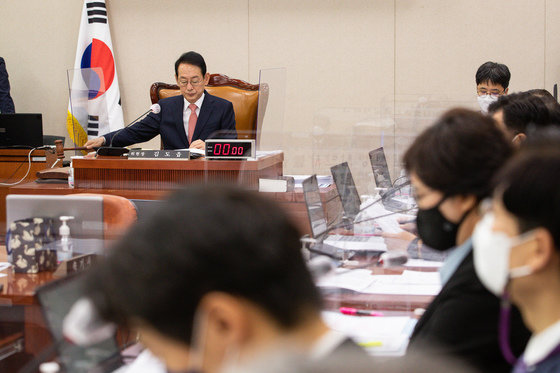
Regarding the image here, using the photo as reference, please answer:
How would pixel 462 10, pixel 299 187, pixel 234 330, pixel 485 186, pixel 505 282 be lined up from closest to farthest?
pixel 234 330, pixel 505 282, pixel 485 186, pixel 299 187, pixel 462 10

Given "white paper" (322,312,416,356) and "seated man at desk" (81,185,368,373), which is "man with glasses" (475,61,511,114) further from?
"seated man at desk" (81,185,368,373)

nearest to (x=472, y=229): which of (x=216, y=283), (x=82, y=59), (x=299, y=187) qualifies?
(x=216, y=283)

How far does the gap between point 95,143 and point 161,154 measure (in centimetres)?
67

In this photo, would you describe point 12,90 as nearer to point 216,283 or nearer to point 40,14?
point 40,14

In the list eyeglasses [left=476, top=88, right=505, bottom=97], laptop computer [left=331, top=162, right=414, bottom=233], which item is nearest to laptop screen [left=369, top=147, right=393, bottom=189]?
laptop computer [left=331, top=162, right=414, bottom=233]

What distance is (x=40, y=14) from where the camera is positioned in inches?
253

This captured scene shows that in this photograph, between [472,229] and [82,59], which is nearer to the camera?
[472,229]

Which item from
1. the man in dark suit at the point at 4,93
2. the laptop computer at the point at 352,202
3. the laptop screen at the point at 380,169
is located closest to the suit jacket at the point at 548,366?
the laptop computer at the point at 352,202

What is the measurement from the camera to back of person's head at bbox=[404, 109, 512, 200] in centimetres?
128

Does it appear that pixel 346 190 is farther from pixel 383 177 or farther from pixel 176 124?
pixel 176 124

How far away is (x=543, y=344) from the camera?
3.35 ft

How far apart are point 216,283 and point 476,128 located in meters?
0.82

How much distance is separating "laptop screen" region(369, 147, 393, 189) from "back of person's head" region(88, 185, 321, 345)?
323 centimetres

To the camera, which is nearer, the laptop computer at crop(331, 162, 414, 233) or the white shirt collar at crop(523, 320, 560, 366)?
the white shirt collar at crop(523, 320, 560, 366)
